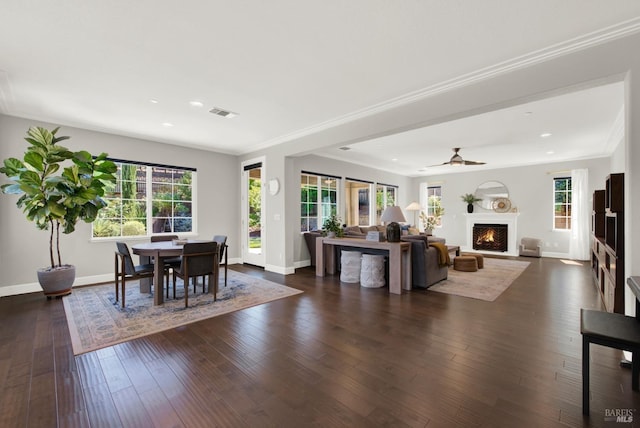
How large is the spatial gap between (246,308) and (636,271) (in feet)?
12.2

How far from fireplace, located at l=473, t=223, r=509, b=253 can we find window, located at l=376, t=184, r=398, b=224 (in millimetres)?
2726

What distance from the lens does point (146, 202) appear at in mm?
5551

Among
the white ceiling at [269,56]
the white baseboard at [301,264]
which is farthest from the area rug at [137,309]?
the white ceiling at [269,56]

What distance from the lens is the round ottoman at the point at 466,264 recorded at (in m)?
5.81

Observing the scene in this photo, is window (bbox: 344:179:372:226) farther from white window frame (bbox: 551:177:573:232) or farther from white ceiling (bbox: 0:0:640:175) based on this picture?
white window frame (bbox: 551:177:573:232)

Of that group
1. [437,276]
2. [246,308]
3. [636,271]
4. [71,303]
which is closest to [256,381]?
[246,308]

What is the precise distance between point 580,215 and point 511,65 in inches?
265

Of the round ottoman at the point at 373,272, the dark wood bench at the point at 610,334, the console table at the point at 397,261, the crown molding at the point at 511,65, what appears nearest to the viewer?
the dark wood bench at the point at 610,334

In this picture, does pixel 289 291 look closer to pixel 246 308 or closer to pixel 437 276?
pixel 246 308

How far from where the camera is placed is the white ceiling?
2141 millimetres

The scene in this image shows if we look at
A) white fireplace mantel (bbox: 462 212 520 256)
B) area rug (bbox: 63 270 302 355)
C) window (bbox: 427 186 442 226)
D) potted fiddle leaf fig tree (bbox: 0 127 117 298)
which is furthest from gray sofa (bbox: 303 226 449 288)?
window (bbox: 427 186 442 226)

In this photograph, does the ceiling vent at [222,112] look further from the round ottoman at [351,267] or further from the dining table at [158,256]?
the round ottoman at [351,267]

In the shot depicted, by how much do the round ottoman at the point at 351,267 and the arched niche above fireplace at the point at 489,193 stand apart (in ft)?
20.3

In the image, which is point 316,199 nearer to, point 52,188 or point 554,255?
point 52,188
